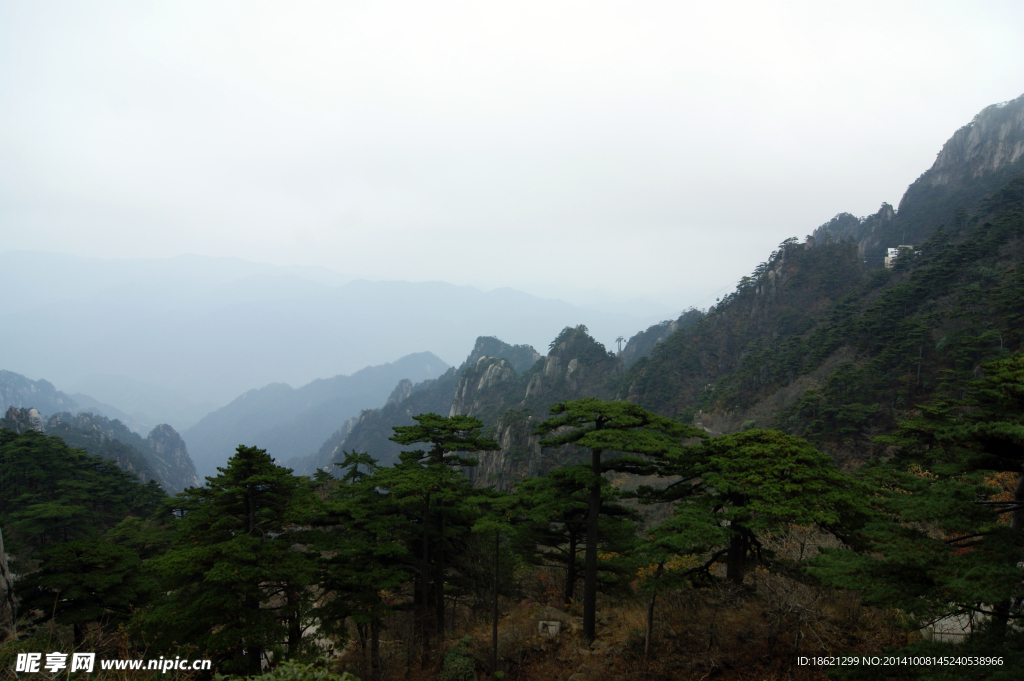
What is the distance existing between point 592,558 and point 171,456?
172 m

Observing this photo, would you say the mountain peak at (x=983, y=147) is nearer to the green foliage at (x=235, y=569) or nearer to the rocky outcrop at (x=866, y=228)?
the rocky outcrop at (x=866, y=228)

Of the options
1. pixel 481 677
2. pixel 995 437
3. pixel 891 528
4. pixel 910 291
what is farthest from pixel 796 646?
pixel 910 291

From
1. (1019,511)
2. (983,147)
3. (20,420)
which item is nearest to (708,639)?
(1019,511)

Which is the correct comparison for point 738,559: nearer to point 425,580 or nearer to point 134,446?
point 425,580

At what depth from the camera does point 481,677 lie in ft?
47.3

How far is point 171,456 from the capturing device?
5591 inches

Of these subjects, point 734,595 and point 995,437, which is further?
point 734,595

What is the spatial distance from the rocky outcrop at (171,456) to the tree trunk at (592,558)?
156 m

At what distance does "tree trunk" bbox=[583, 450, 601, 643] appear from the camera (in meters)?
14.0

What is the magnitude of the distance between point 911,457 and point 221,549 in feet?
80.5

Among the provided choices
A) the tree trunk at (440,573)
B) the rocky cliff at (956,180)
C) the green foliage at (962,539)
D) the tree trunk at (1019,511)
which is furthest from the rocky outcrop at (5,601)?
the rocky cliff at (956,180)

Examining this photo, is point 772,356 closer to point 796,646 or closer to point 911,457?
point 911,457

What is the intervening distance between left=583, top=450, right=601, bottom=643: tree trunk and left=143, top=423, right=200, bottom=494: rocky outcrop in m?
A: 156

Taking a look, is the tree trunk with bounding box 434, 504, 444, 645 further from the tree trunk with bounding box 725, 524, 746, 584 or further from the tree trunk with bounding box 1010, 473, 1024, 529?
the tree trunk with bounding box 1010, 473, 1024, 529
